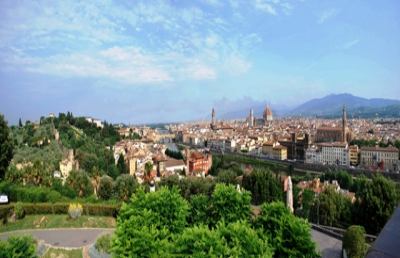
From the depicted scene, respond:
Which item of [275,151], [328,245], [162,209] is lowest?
[275,151]

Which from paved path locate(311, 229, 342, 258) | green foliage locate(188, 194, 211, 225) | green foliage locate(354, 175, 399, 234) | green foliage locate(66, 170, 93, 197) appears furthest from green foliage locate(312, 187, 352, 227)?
green foliage locate(66, 170, 93, 197)

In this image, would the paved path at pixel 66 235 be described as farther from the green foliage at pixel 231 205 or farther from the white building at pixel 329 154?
the white building at pixel 329 154

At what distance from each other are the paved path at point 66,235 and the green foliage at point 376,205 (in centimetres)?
1205

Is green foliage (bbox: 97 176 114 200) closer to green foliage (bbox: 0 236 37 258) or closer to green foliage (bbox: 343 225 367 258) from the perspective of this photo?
green foliage (bbox: 0 236 37 258)

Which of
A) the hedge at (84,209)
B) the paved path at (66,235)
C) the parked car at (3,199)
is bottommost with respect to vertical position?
the paved path at (66,235)

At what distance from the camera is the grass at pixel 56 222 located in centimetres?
1505

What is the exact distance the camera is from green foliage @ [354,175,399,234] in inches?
624

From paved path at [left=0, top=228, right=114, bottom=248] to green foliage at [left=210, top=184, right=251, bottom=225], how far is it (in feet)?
18.0

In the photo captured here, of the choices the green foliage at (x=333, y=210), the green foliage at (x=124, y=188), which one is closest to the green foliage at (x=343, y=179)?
the green foliage at (x=333, y=210)

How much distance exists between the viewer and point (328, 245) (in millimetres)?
13555

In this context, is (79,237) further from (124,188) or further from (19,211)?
(124,188)

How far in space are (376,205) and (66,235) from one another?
1404 cm

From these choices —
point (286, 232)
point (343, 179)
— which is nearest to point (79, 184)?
point (286, 232)

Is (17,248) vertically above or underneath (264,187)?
above
